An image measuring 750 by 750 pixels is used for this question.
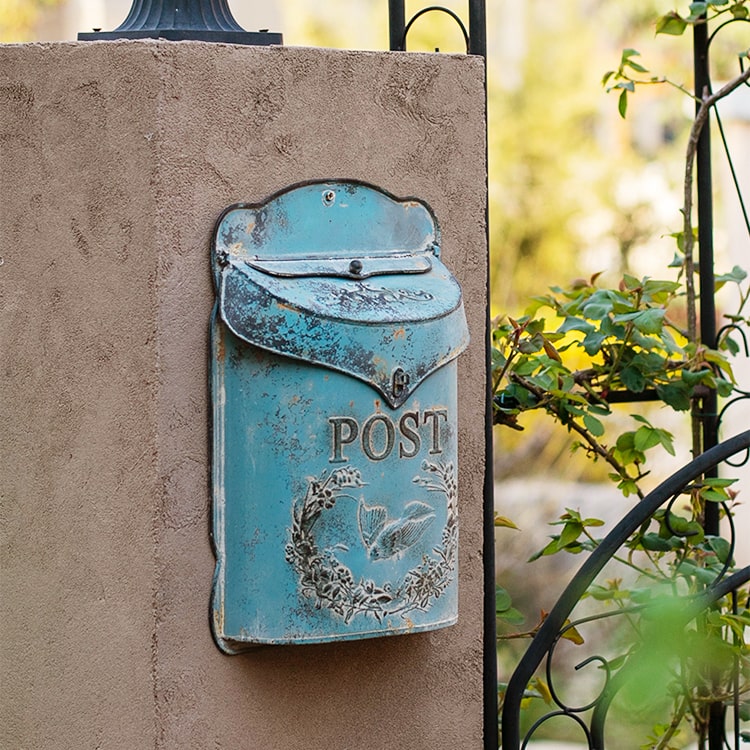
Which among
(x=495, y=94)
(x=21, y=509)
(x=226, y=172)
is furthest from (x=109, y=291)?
(x=495, y=94)

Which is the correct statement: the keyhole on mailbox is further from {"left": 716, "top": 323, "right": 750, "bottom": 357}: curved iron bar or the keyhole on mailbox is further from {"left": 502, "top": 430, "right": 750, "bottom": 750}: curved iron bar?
{"left": 716, "top": 323, "right": 750, "bottom": 357}: curved iron bar

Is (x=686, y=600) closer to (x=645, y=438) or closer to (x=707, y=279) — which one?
(x=645, y=438)

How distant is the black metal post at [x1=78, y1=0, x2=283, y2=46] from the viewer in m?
1.66

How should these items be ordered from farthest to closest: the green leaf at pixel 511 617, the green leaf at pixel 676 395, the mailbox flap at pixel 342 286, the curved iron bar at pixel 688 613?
the green leaf at pixel 676 395 → the green leaf at pixel 511 617 → the curved iron bar at pixel 688 613 → the mailbox flap at pixel 342 286

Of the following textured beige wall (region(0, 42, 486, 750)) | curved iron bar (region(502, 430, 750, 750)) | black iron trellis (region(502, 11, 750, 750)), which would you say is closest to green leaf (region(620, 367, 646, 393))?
black iron trellis (region(502, 11, 750, 750))

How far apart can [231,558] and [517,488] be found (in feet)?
21.8

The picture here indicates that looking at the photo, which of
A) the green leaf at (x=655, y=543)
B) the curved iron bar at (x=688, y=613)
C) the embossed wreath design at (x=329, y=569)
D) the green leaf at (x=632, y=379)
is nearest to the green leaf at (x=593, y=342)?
the green leaf at (x=632, y=379)

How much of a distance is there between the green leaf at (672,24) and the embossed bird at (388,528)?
4.01 ft

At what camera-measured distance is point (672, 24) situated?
8.00 feet

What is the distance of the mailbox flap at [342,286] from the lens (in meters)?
1.57

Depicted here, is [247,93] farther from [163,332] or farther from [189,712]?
[189,712]

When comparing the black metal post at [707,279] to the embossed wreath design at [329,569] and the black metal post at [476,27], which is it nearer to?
the black metal post at [476,27]

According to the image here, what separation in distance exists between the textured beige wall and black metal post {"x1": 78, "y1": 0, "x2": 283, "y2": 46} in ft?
0.21

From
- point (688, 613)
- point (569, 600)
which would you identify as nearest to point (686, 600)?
point (688, 613)
